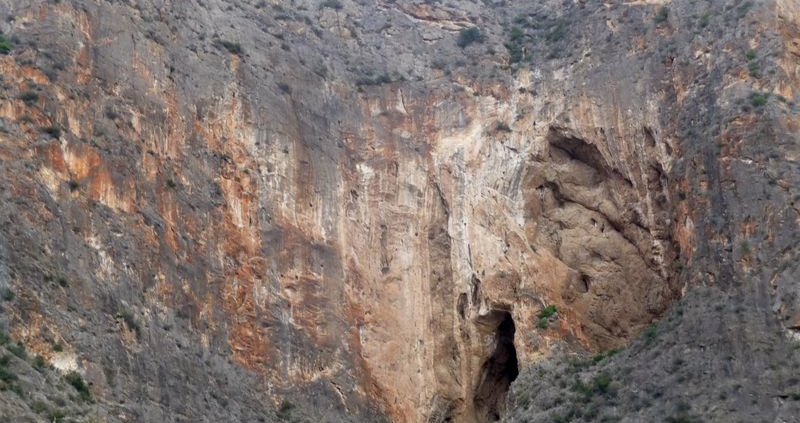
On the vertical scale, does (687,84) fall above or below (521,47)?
below

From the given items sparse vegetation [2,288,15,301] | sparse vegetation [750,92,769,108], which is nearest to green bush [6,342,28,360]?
sparse vegetation [2,288,15,301]

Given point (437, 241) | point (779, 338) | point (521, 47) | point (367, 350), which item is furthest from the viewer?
point (521, 47)

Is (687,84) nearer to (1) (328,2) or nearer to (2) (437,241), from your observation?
(2) (437,241)

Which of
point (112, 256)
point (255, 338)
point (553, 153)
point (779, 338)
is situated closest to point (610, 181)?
point (553, 153)

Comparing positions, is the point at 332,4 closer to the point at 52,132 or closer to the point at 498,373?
the point at 52,132

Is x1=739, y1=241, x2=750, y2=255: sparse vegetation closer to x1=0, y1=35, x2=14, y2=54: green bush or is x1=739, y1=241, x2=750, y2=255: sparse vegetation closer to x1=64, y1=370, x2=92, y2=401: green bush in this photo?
x1=64, y1=370, x2=92, y2=401: green bush

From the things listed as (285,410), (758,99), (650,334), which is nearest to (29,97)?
(285,410)

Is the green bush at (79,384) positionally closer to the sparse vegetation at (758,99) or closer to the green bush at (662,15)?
the sparse vegetation at (758,99)
